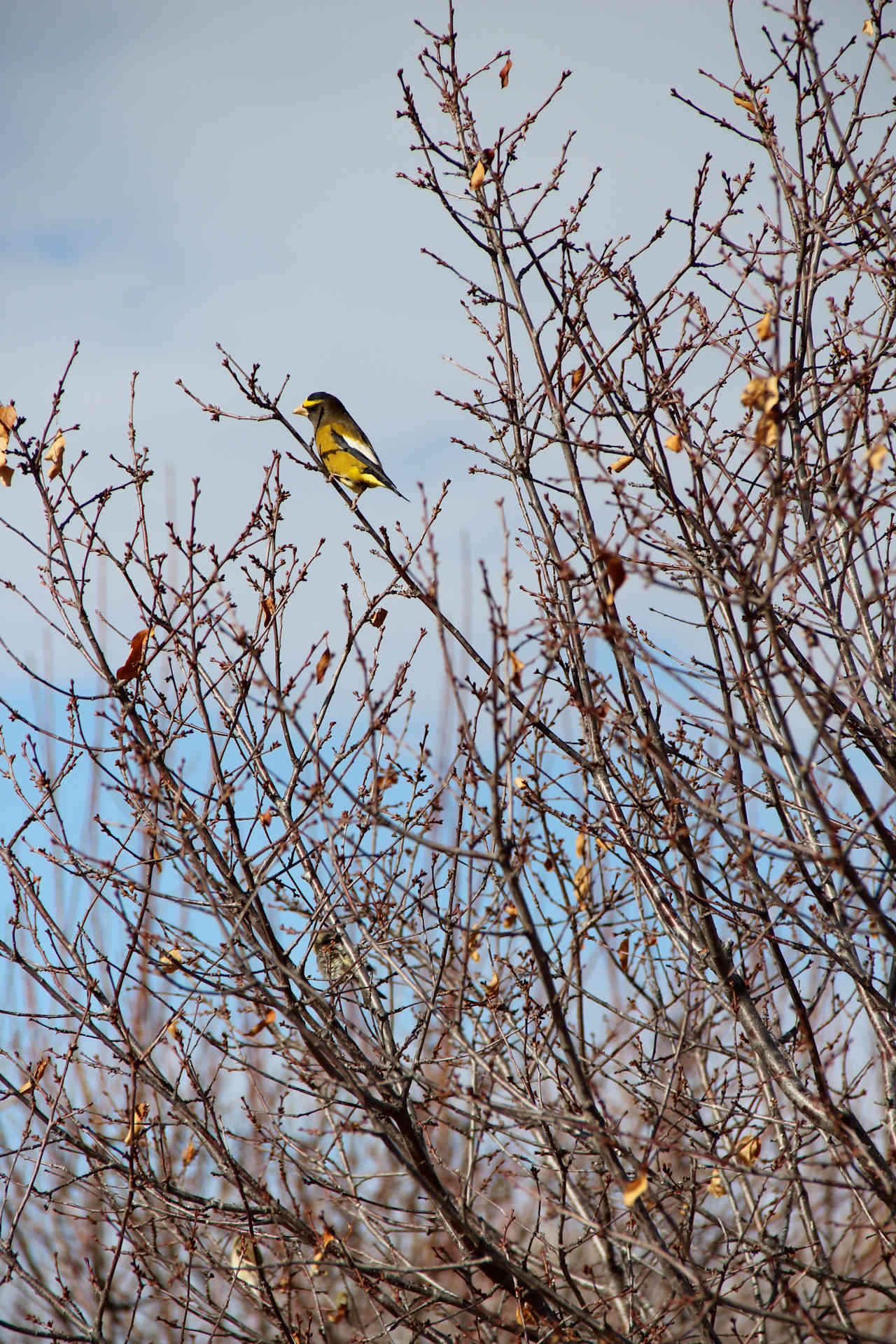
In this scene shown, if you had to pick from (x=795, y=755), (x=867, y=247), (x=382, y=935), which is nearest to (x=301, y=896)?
(x=382, y=935)

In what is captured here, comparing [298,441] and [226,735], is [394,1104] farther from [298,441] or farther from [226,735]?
[298,441]

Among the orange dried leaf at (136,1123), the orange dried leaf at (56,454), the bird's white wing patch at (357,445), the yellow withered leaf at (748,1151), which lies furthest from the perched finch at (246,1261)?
the bird's white wing patch at (357,445)

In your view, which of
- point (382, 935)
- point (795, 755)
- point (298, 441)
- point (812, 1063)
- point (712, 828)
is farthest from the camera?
point (298, 441)

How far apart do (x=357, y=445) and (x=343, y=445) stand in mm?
119

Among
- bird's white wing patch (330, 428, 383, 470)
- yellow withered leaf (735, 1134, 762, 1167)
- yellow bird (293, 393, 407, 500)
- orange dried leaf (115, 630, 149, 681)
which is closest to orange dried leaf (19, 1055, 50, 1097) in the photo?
orange dried leaf (115, 630, 149, 681)

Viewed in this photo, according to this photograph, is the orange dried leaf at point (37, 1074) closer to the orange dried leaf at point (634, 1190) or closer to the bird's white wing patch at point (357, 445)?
the orange dried leaf at point (634, 1190)

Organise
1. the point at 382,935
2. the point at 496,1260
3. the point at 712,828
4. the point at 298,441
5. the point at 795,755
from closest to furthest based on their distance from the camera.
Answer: the point at 795,755 < the point at 496,1260 < the point at 712,828 < the point at 382,935 < the point at 298,441

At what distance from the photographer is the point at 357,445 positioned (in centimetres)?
896

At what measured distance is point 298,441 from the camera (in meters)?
4.57

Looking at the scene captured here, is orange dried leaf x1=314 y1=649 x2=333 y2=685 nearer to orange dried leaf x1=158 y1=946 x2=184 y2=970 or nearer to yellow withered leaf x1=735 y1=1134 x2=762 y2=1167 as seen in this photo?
orange dried leaf x1=158 y1=946 x2=184 y2=970

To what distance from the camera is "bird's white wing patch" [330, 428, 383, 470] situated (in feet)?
28.7

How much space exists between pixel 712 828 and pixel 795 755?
1.26m

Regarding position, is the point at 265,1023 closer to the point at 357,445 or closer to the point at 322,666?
the point at 322,666

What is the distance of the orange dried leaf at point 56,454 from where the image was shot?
154 inches
